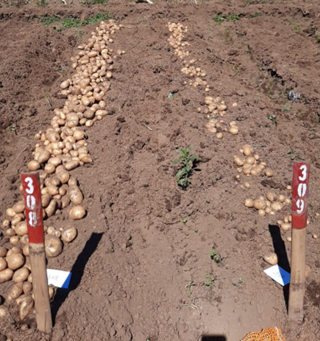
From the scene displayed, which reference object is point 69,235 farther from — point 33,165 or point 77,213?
point 33,165

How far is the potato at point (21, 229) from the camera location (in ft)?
11.0

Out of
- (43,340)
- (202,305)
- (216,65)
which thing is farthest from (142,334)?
(216,65)

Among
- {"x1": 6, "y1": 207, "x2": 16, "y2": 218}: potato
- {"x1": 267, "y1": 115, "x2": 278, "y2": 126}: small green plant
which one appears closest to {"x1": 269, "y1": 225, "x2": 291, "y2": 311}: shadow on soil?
{"x1": 267, "y1": 115, "x2": 278, "y2": 126}: small green plant

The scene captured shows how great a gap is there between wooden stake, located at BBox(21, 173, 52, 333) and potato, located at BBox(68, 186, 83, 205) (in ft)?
4.17

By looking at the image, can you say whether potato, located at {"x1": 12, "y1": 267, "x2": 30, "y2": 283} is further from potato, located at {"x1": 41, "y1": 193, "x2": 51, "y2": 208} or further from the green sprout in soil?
the green sprout in soil

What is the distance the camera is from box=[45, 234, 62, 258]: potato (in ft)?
10.5

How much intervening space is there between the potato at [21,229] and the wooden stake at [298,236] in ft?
8.77

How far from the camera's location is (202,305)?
9.86ft

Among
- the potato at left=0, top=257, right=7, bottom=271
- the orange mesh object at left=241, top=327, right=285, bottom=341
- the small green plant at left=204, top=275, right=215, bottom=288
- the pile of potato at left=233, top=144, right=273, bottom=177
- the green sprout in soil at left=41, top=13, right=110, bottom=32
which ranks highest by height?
the green sprout in soil at left=41, top=13, right=110, bottom=32

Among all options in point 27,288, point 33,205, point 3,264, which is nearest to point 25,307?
point 27,288

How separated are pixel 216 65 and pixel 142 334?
507 centimetres

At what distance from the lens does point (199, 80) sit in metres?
5.55

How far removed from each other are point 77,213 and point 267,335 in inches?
A: 88.5

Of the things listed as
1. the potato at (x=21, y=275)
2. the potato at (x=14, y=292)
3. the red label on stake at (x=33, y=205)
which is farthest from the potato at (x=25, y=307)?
the red label on stake at (x=33, y=205)
